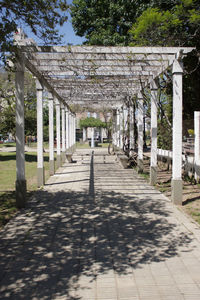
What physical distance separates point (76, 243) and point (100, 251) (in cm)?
45

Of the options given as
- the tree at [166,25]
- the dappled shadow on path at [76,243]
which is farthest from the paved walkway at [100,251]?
the tree at [166,25]

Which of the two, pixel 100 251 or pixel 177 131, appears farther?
pixel 177 131

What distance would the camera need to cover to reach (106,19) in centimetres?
1522

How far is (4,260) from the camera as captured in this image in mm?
3756

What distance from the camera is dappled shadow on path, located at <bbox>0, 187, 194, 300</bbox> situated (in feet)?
10.7

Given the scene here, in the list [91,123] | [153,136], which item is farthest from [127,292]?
[91,123]

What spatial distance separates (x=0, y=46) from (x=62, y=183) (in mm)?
4944

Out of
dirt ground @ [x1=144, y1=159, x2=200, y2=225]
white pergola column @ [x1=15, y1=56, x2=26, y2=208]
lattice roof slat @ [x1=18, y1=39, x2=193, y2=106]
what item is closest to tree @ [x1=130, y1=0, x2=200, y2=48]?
lattice roof slat @ [x1=18, y1=39, x2=193, y2=106]

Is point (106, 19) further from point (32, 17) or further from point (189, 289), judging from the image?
point (189, 289)

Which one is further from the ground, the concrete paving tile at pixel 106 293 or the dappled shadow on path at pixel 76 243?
the dappled shadow on path at pixel 76 243

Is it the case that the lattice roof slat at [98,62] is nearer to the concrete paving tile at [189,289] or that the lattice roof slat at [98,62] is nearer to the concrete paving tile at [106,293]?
the concrete paving tile at [189,289]

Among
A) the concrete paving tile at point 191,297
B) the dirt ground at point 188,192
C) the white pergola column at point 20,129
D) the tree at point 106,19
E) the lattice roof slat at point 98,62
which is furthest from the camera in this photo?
the tree at point 106,19

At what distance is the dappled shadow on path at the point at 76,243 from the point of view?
325cm

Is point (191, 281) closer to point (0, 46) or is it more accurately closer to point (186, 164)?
point (0, 46)
